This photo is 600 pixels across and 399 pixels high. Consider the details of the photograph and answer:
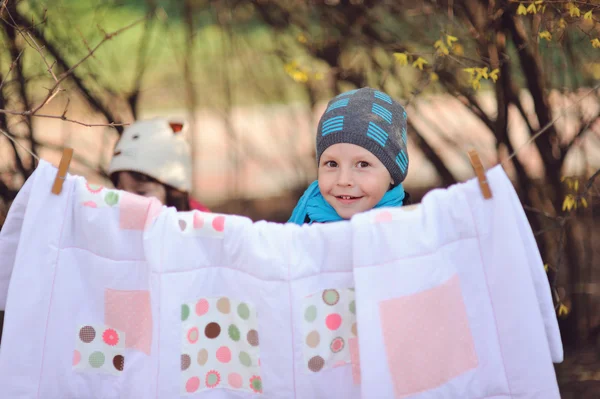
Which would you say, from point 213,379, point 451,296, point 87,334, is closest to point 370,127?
point 451,296

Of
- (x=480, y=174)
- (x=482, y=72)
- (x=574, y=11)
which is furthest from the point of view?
(x=482, y=72)

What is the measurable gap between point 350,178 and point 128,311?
0.67m

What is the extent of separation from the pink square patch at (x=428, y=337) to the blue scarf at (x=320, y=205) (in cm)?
50

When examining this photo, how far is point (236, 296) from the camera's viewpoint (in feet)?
5.10

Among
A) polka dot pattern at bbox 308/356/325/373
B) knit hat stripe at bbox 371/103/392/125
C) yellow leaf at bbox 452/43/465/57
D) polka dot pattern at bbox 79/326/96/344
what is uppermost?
yellow leaf at bbox 452/43/465/57

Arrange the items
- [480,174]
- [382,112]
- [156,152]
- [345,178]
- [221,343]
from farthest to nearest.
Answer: [156,152] < [382,112] < [345,178] < [221,343] < [480,174]

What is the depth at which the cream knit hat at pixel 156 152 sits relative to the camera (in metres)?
2.76

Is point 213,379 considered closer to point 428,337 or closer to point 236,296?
point 236,296

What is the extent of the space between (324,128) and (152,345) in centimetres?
78

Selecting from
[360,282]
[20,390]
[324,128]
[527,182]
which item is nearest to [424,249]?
[360,282]

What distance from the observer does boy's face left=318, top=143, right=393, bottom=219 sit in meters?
1.85

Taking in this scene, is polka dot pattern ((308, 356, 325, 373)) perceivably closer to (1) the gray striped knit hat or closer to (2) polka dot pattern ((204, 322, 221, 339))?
(2) polka dot pattern ((204, 322, 221, 339))

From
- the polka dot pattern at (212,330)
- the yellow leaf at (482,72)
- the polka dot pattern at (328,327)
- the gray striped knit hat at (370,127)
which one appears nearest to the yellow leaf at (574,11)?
the yellow leaf at (482,72)

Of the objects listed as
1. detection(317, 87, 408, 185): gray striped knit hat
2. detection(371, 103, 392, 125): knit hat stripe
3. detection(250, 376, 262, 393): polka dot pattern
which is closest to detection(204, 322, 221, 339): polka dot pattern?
detection(250, 376, 262, 393): polka dot pattern
